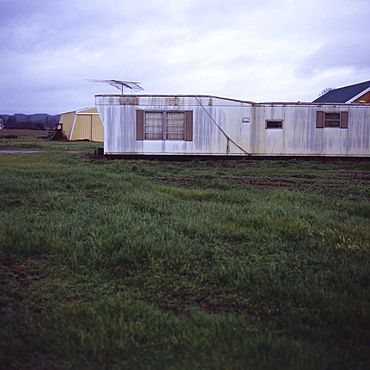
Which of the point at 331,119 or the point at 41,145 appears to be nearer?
the point at 331,119

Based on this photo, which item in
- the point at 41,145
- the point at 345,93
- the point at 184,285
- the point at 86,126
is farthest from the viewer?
the point at 86,126

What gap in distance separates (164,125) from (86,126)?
24988 mm

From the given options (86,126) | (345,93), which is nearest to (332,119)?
(345,93)

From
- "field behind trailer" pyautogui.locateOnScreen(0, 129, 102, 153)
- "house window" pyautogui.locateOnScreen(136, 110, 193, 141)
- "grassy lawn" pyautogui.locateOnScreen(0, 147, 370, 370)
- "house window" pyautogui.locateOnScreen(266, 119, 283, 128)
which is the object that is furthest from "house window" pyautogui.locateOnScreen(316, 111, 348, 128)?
"field behind trailer" pyautogui.locateOnScreen(0, 129, 102, 153)

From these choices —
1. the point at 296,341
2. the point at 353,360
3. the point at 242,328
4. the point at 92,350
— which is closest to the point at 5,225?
the point at 92,350

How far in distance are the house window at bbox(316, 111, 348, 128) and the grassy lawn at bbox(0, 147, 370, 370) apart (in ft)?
31.8

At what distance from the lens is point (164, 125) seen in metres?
14.1

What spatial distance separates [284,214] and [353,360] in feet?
9.47

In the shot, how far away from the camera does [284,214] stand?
4699mm

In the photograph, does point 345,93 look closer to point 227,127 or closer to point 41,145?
point 227,127

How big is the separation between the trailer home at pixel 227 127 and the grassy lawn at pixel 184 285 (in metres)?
8.93

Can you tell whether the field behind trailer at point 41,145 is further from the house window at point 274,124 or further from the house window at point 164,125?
the house window at point 274,124

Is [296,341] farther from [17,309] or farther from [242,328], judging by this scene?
[17,309]

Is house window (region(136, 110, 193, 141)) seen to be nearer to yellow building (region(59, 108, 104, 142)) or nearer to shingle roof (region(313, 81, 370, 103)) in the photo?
shingle roof (region(313, 81, 370, 103))
